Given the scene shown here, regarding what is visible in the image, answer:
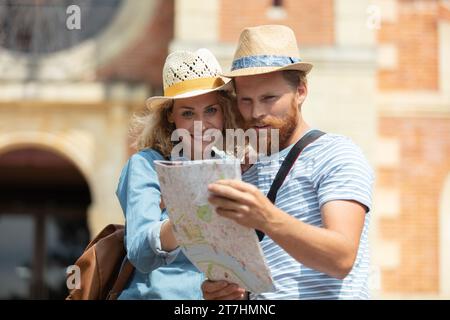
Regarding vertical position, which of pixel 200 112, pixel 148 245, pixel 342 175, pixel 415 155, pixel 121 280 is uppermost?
pixel 200 112

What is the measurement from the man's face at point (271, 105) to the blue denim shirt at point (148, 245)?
1.18 ft

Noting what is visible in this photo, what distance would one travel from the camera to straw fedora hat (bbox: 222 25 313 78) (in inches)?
105

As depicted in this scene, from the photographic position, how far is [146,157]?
2.94m

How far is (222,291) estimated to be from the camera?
2.60 meters

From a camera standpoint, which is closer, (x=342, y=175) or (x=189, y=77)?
(x=342, y=175)

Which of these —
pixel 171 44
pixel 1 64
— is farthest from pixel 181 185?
pixel 1 64

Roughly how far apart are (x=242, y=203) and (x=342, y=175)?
38cm

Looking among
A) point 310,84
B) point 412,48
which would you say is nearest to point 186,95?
point 310,84

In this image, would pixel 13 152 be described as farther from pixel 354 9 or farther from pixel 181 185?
pixel 181 185

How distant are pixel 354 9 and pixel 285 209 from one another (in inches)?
300

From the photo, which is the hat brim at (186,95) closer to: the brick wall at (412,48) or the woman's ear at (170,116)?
the woman's ear at (170,116)

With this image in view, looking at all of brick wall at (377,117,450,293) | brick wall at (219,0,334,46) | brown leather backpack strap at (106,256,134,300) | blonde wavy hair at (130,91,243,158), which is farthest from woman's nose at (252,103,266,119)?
brick wall at (377,117,450,293)

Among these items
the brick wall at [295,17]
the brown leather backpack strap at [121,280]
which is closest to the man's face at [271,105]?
the brown leather backpack strap at [121,280]

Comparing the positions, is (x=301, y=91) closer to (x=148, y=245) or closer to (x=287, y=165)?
(x=287, y=165)
